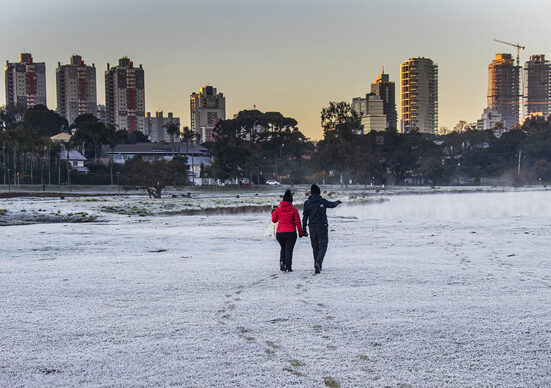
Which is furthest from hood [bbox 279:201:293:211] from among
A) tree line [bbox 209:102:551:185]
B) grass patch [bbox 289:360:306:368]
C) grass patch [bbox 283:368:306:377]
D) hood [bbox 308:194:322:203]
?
tree line [bbox 209:102:551:185]

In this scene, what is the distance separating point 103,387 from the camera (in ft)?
20.6

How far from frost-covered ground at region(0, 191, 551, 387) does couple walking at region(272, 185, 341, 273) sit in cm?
62

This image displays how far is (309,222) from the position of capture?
45.0ft

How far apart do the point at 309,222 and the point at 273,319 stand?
15.9ft

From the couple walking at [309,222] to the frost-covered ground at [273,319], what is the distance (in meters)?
0.62

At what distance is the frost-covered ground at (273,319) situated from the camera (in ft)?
22.0

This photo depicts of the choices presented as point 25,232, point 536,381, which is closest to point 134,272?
point 536,381

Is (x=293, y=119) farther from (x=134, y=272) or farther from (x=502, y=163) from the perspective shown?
(x=134, y=272)

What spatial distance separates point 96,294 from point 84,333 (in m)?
3.00

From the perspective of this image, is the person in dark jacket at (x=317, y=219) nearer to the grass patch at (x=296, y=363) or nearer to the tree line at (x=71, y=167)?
the grass patch at (x=296, y=363)

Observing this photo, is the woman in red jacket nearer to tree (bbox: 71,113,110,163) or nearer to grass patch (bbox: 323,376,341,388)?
grass patch (bbox: 323,376,341,388)

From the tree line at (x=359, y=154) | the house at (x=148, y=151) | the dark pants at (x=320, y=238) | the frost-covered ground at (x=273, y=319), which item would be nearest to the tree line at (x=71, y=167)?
the house at (x=148, y=151)

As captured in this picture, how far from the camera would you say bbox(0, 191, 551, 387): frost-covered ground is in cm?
671

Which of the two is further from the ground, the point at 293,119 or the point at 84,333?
the point at 293,119
